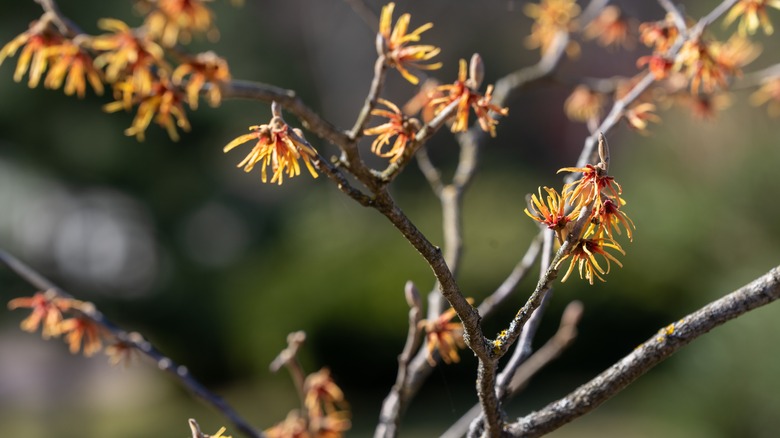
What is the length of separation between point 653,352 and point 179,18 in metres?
0.84

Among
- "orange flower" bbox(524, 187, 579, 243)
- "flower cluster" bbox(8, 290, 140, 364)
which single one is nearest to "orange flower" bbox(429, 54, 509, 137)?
"orange flower" bbox(524, 187, 579, 243)

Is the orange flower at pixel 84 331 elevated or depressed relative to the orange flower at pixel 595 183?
elevated

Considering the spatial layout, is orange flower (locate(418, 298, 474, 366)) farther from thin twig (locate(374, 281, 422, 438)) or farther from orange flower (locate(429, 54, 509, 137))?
orange flower (locate(429, 54, 509, 137))

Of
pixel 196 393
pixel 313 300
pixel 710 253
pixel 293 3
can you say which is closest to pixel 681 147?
pixel 710 253

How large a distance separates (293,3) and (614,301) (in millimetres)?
Answer: 9546

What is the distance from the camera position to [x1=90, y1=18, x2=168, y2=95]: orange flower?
925mm

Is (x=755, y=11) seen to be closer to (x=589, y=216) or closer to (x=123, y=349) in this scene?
(x=589, y=216)

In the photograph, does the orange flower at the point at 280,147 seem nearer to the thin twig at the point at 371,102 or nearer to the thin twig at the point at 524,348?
the thin twig at the point at 371,102

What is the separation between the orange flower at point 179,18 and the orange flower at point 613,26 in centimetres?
104

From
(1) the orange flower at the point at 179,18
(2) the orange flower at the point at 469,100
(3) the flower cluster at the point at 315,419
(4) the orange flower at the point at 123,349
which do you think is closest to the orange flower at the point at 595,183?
(2) the orange flower at the point at 469,100

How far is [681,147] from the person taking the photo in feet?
25.2

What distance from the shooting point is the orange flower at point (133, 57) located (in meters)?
0.92

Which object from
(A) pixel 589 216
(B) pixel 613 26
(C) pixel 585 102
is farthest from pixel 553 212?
(B) pixel 613 26

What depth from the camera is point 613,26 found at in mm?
2047
